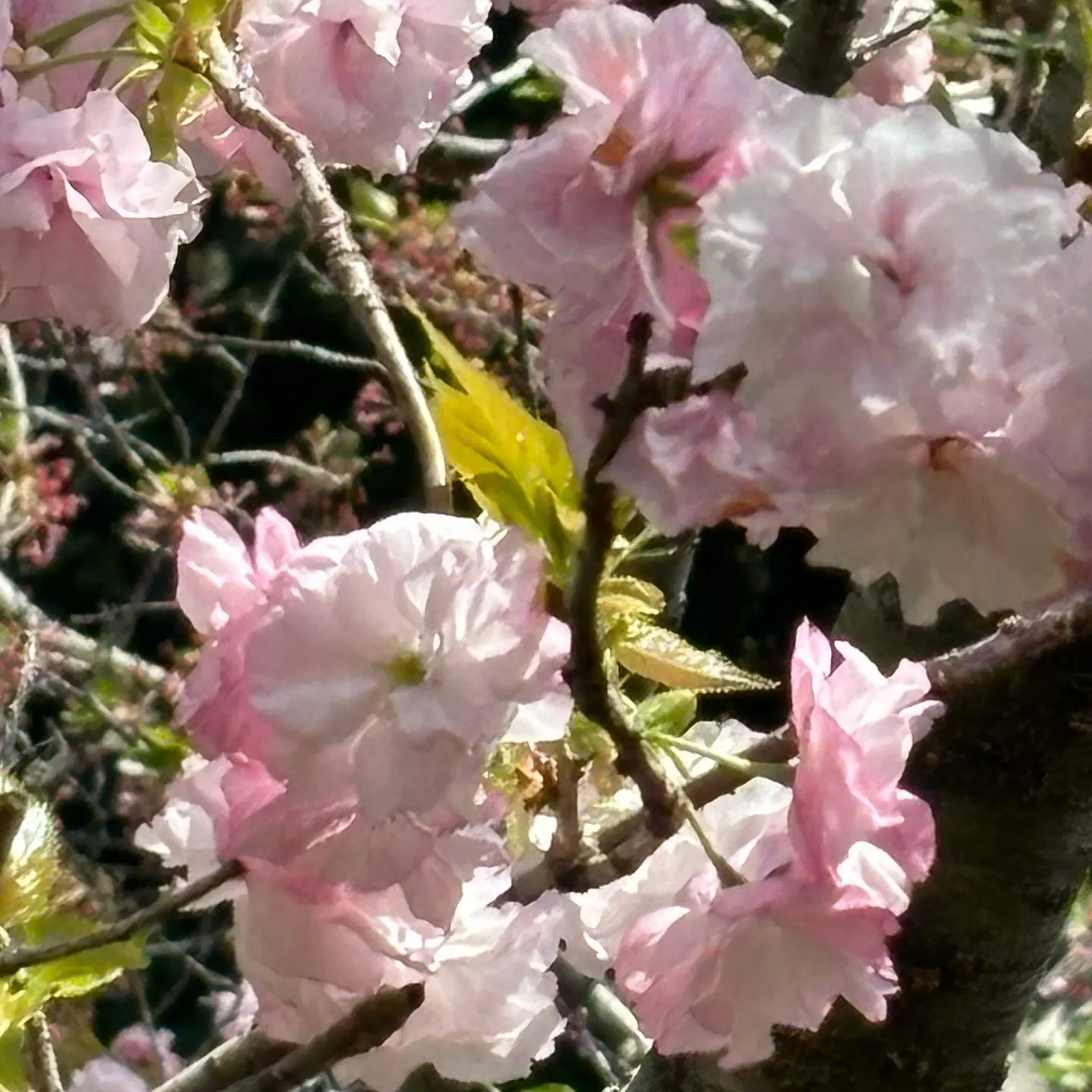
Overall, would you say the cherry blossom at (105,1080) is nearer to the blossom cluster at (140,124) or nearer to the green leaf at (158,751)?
the green leaf at (158,751)

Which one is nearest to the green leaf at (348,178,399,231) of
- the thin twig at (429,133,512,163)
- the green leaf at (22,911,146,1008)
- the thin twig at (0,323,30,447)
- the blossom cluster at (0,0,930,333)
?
the thin twig at (429,133,512,163)

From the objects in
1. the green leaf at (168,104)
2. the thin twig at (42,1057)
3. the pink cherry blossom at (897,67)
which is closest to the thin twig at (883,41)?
the pink cherry blossom at (897,67)

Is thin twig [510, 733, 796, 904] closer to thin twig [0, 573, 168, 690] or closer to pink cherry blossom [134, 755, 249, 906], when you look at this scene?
pink cherry blossom [134, 755, 249, 906]

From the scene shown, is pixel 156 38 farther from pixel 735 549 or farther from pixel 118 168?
Answer: pixel 735 549

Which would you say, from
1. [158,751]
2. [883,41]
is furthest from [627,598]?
[158,751]

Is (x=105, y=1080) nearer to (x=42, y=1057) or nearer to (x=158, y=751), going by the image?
(x=42, y=1057)

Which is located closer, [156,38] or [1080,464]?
[1080,464]

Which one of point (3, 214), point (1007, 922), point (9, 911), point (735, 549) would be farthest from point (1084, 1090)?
point (3, 214)
